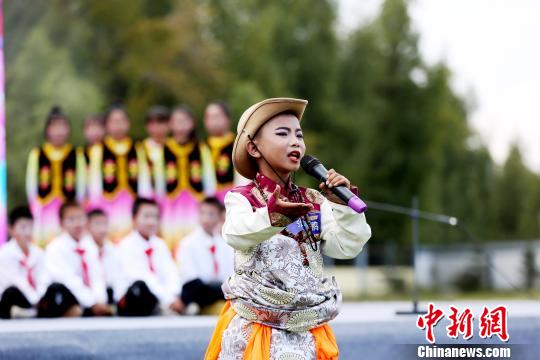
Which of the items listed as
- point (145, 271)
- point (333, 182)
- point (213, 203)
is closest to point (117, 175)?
Result: point (213, 203)

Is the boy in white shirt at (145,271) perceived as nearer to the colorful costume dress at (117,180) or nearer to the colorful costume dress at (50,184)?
the colorful costume dress at (117,180)

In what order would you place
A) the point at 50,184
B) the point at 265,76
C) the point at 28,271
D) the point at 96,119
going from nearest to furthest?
the point at 28,271, the point at 50,184, the point at 96,119, the point at 265,76

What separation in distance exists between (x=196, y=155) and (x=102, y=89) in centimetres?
1155

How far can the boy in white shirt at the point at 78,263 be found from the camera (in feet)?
18.9

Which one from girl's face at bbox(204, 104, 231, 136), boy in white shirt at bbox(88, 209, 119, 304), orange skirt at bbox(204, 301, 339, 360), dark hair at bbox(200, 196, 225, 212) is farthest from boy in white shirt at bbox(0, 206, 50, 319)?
orange skirt at bbox(204, 301, 339, 360)

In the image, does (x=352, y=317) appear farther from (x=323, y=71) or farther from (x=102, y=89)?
(x=323, y=71)

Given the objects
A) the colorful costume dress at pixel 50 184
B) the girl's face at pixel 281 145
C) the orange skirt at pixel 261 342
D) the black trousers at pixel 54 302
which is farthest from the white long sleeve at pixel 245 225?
the colorful costume dress at pixel 50 184

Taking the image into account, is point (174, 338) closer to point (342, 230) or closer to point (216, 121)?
point (342, 230)

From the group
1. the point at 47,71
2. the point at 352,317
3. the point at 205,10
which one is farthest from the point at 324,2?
the point at 352,317

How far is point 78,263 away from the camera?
5.87 metres

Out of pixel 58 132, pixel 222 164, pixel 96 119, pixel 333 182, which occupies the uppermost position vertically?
pixel 96 119

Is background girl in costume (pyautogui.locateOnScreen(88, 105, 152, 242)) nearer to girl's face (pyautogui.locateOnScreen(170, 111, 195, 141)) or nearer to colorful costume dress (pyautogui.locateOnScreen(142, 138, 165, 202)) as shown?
colorful costume dress (pyautogui.locateOnScreen(142, 138, 165, 202))

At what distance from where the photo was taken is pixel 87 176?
6570mm

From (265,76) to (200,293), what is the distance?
1393cm
